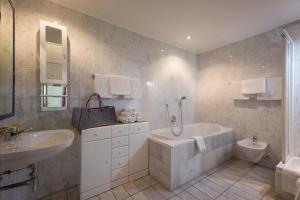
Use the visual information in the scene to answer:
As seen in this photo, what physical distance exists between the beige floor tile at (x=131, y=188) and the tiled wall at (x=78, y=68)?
72cm

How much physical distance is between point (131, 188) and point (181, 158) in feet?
2.72

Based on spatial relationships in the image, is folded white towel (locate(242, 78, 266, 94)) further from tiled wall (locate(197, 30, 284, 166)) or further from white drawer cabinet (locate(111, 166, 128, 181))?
white drawer cabinet (locate(111, 166, 128, 181))

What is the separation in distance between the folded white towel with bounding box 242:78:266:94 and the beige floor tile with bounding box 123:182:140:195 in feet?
8.54

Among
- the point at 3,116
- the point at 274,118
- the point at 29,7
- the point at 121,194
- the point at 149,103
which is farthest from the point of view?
the point at 149,103

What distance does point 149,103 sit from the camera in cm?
280

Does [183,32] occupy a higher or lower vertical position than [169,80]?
higher

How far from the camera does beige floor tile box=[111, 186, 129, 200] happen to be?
5.78ft

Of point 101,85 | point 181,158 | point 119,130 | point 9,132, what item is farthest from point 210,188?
point 9,132

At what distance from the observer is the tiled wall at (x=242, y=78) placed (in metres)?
2.44

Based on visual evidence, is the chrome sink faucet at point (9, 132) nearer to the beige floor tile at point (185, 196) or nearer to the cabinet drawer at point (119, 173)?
the cabinet drawer at point (119, 173)

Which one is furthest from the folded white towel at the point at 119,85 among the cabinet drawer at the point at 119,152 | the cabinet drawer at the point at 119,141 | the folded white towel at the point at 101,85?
the cabinet drawer at the point at 119,152

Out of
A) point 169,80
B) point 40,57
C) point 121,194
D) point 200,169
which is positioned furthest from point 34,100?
point 200,169

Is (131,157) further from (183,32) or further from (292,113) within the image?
(292,113)

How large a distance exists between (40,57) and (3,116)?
0.77 meters
